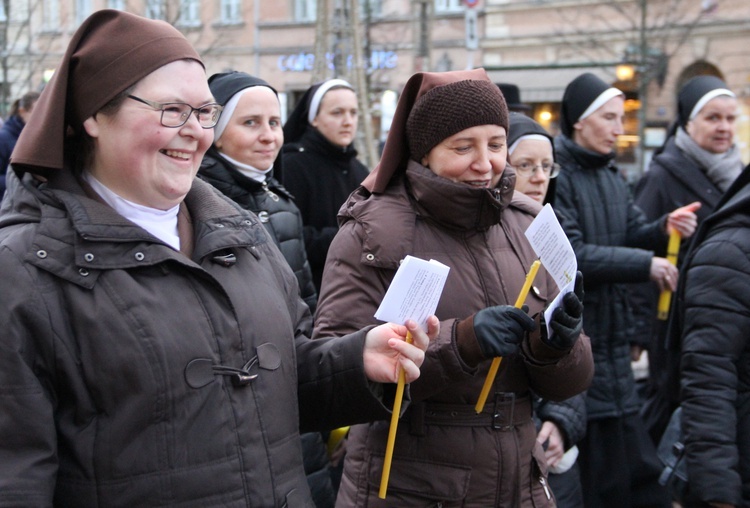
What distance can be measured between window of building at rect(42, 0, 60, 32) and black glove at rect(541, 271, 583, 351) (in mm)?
28420

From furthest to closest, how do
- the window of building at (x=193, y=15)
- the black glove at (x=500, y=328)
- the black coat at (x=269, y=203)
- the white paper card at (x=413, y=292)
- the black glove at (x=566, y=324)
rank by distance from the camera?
the window of building at (x=193, y=15) → the black coat at (x=269, y=203) → the black glove at (x=566, y=324) → the black glove at (x=500, y=328) → the white paper card at (x=413, y=292)

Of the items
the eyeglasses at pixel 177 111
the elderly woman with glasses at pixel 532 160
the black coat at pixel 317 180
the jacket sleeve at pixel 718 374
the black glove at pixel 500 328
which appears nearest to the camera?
the eyeglasses at pixel 177 111

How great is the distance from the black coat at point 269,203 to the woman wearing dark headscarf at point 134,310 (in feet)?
5.52

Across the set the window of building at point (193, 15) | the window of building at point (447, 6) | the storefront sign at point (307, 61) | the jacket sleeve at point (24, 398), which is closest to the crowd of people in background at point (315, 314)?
the jacket sleeve at point (24, 398)

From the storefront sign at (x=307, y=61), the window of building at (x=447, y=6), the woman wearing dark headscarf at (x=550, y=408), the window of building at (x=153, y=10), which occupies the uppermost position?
the window of building at (x=447, y=6)

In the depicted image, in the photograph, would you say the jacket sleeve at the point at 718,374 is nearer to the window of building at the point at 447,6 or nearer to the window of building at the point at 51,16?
the window of building at the point at 447,6

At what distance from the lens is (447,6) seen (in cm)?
2702

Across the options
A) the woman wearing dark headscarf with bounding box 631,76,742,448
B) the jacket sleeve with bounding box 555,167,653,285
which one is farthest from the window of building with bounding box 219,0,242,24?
the jacket sleeve with bounding box 555,167,653,285

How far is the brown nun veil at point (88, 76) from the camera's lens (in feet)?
6.65

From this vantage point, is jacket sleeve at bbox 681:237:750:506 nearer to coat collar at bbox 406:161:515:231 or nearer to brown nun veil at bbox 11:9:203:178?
coat collar at bbox 406:161:515:231

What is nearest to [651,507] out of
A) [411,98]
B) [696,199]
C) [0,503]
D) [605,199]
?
[605,199]

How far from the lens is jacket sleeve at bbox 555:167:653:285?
4559 mm

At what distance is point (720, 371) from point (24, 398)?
2431 mm

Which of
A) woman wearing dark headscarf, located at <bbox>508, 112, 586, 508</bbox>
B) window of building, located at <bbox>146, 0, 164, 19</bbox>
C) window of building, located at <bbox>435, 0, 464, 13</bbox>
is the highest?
window of building, located at <bbox>435, 0, 464, 13</bbox>
